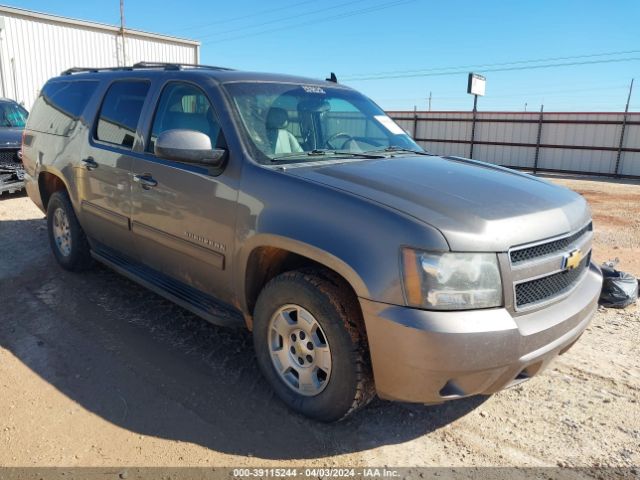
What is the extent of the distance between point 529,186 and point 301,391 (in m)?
1.82

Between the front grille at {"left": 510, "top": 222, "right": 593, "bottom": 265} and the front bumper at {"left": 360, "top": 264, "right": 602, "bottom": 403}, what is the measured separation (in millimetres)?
267

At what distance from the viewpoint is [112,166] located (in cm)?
409

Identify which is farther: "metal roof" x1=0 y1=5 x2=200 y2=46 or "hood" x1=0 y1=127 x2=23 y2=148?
"metal roof" x1=0 y1=5 x2=200 y2=46

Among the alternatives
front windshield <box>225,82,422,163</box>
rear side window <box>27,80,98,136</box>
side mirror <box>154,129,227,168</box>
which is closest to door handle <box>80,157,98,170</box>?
rear side window <box>27,80,98,136</box>

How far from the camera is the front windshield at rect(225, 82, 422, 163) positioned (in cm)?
328

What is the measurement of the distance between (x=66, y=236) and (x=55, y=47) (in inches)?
760

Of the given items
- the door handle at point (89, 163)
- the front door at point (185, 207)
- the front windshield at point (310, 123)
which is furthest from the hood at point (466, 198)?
the door handle at point (89, 163)

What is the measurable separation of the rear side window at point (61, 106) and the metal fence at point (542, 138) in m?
17.2

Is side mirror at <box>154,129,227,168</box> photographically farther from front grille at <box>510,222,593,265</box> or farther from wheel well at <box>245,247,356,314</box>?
front grille at <box>510,222,593,265</box>

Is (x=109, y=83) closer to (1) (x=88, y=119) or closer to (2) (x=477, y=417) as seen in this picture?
(1) (x=88, y=119)

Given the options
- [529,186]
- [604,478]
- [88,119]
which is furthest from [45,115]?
[604,478]

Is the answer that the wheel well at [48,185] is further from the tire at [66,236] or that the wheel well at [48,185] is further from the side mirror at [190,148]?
the side mirror at [190,148]

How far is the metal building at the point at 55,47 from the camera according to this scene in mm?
19250

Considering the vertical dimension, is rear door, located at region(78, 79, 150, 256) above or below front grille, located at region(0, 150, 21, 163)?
above
